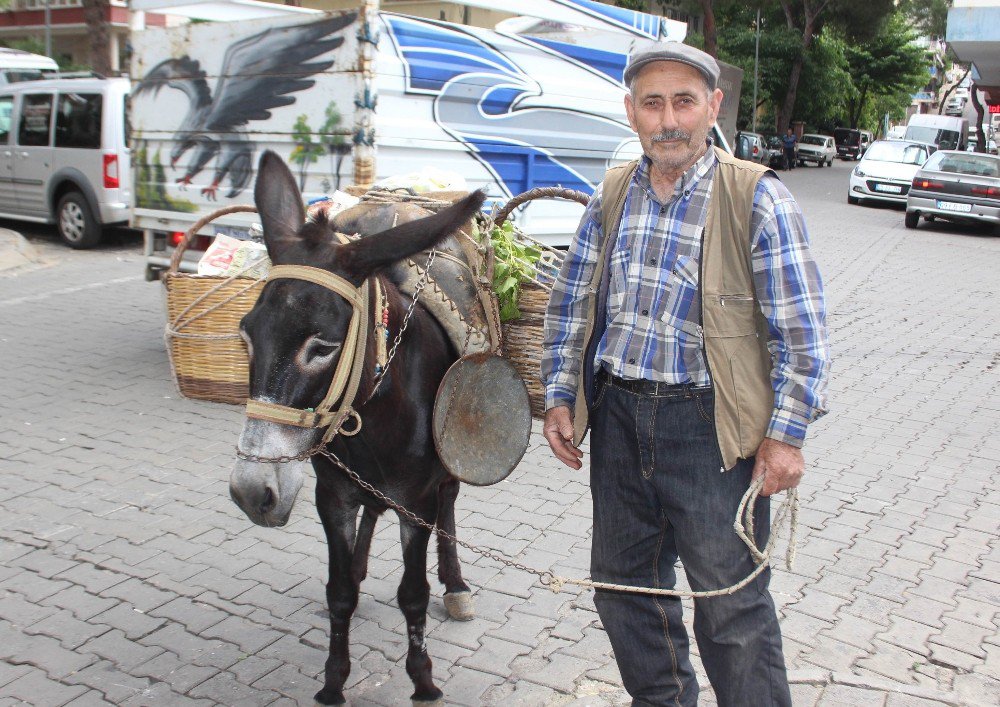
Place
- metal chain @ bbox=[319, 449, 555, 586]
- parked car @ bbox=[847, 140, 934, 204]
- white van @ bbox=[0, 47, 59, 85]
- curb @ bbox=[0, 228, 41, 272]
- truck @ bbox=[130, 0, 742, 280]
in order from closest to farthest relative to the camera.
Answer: metal chain @ bbox=[319, 449, 555, 586] < truck @ bbox=[130, 0, 742, 280] < curb @ bbox=[0, 228, 41, 272] < white van @ bbox=[0, 47, 59, 85] < parked car @ bbox=[847, 140, 934, 204]

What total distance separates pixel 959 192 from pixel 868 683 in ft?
60.4

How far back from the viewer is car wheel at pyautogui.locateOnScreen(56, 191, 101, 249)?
12992 mm

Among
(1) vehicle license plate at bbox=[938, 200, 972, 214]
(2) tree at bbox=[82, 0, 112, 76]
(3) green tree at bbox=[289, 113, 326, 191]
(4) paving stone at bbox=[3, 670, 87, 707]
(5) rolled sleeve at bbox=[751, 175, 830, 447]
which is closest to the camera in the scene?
(5) rolled sleeve at bbox=[751, 175, 830, 447]

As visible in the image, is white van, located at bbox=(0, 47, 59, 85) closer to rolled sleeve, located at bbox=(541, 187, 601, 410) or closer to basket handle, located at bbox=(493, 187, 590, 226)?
basket handle, located at bbox=(493, 187, 590, 226)

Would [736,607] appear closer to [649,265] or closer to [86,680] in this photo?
[649,265]

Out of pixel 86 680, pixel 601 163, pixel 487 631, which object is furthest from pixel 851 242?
pixel 86 680

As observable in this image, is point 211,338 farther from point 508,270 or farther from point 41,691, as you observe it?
point 41,691

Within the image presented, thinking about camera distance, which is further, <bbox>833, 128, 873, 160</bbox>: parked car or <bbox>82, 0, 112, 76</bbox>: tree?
<bbox>833, 128, 873, 160</bbox>: parked car

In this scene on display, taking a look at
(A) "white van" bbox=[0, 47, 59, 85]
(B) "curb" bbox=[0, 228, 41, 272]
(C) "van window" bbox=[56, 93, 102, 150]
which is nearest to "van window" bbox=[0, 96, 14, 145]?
(C) "van window" bbox=[56, 93, 102, 150]

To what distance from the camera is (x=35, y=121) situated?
43.2 feet

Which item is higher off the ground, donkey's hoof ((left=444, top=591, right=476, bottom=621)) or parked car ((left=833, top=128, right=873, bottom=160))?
parked car ((left=833, top=128, right=873, bottom=160))

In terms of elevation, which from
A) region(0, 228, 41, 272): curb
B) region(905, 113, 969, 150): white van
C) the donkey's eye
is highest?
region(905, 113, 969, 150): white van

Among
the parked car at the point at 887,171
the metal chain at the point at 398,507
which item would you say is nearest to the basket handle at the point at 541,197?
the metal chain at the point at 398,507

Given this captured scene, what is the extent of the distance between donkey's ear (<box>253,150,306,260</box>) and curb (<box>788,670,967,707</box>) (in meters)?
2.42
